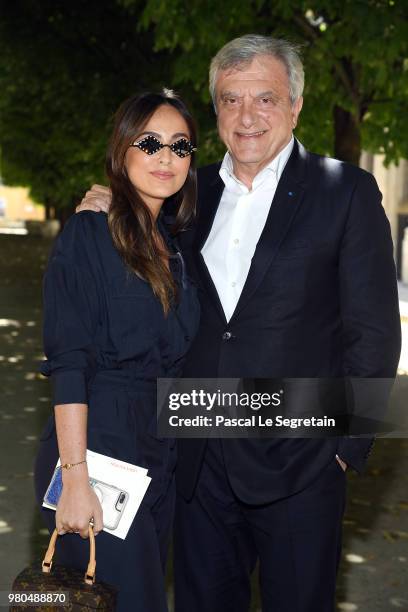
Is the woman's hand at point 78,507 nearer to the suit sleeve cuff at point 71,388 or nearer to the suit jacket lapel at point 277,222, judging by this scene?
the suit sleeve cuff at point 71,388

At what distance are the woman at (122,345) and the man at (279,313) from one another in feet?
0.69

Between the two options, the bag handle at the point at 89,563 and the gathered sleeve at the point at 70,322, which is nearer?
the bag handle at the point at 89,563

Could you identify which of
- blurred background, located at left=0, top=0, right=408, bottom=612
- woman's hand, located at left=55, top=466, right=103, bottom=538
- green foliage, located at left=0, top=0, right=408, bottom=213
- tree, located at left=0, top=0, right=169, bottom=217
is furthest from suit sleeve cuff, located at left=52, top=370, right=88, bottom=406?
tree, located at left=0, top=0, right=169, bottom=217

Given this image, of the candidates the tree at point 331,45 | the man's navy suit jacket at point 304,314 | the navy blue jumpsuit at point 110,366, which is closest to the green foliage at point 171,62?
the tree at point 331,45

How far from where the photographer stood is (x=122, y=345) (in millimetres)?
3178

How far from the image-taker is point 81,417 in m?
3.10

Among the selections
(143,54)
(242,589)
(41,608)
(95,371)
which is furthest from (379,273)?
(143,54)

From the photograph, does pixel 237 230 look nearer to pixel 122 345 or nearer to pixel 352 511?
pixel 122 345

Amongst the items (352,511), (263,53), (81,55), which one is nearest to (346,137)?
(352,511)

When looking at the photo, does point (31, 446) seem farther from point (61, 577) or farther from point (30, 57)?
point (30, 57)

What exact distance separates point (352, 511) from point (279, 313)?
3.60 metres

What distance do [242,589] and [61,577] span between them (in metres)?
1.07

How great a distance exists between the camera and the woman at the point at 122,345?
3094 millimetres

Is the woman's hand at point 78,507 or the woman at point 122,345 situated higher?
the woman at point 122,345
